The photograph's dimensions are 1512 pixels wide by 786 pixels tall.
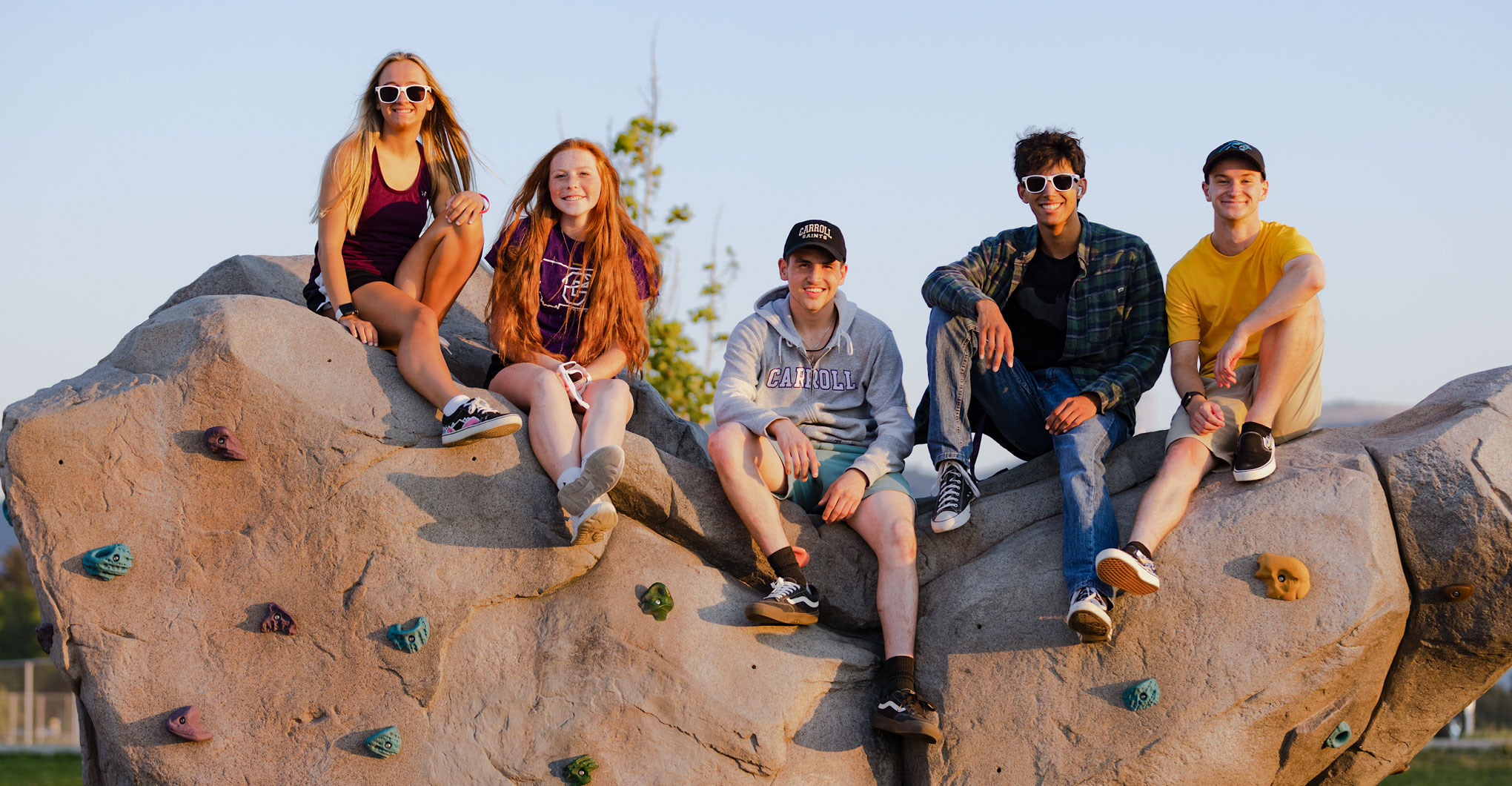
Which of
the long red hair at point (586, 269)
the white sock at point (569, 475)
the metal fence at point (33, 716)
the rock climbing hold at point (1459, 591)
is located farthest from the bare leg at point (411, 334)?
the metal fence at point (33, 716)

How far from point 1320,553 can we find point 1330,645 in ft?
1.18

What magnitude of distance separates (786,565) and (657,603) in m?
0.55

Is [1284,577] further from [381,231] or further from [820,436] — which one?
[381,231]

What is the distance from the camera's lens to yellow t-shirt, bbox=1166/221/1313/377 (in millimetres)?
5102

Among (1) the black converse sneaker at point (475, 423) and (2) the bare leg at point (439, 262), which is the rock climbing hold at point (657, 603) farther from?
(2) the bare leg at point (439, 262)

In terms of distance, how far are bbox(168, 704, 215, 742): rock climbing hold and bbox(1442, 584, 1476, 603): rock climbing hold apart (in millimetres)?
4801

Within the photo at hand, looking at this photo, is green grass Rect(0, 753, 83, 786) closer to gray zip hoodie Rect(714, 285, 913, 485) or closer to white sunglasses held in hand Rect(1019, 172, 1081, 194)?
gray zip hoodie Rect(714, 285, 913, 485)

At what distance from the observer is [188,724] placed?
14.4ft

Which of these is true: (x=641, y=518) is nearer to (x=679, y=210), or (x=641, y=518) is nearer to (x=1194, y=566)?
(x=1194, y=566)

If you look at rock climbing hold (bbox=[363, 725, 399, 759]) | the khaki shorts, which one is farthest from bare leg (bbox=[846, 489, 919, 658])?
rock climbing hold (bbox=[363, 725, 399, 759])

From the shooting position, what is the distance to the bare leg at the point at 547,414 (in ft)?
16.0

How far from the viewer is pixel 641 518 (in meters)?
5.23

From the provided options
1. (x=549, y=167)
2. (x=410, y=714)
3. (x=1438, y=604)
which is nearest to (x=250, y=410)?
(x=410, y=714)

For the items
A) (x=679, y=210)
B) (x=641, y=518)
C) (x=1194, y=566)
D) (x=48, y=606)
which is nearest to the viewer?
(x=48, y=606)
